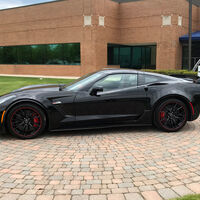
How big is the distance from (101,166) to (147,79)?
2.63m

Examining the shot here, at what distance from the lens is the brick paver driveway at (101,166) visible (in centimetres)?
295

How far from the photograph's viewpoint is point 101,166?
12.0 feet

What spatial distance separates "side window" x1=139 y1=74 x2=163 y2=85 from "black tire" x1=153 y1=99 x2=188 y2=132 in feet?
1.83

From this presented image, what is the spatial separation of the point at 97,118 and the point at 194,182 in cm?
244

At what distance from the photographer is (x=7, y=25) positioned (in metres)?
27.7

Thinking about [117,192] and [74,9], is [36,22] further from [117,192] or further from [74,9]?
[117,192]

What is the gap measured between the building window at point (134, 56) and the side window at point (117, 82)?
64.3ft

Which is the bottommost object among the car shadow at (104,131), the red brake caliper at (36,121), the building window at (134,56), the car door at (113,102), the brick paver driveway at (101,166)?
the brick paver driveway at (101,166)

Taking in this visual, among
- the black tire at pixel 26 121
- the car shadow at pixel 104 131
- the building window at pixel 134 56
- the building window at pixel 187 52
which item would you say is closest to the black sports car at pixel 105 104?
the black tire at pixel 26 121

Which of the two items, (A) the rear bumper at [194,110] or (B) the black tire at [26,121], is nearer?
(B) the black tire at [26,121]

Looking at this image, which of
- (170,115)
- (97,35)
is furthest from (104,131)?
(97,35)

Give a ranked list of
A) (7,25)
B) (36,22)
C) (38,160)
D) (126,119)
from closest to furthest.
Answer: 1. (38,160)
2. (126,119)
3. (36,22)
4. (7,25)

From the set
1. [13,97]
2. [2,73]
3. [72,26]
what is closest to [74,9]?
[72,26]

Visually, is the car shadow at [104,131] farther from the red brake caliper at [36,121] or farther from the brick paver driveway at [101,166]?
the red brake caliper at [36,121]
